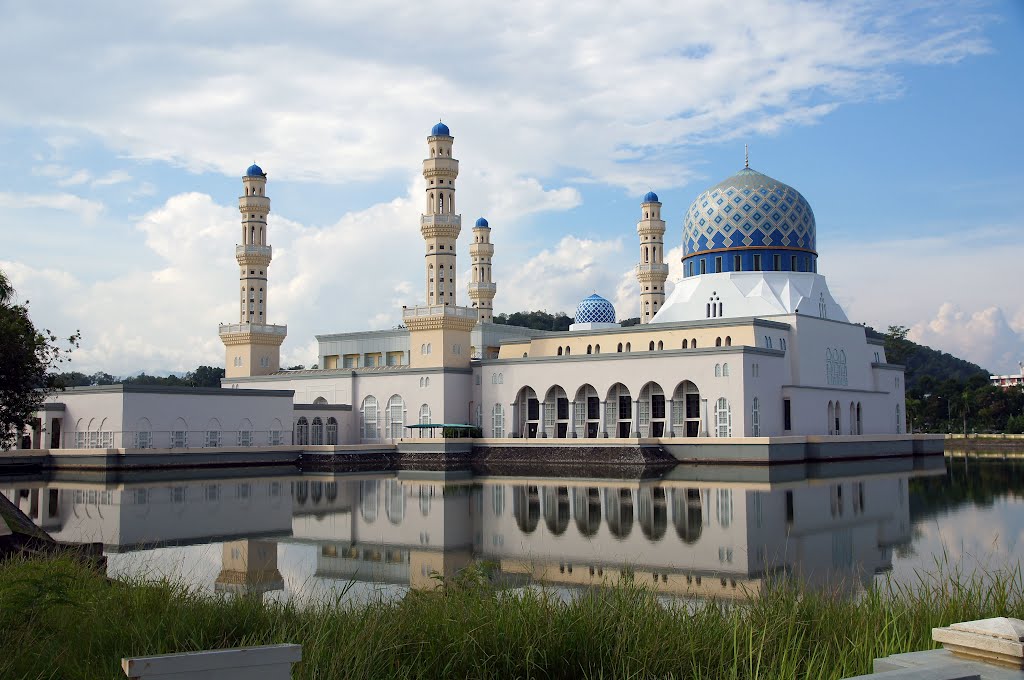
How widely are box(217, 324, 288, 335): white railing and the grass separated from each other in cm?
3887

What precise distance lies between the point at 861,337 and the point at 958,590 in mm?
38342

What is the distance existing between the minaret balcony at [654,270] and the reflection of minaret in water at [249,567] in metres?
35.0

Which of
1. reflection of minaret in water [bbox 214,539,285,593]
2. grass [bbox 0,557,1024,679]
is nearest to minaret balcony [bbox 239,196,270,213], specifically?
reflection of minaret in water [bbox 214,539,285,593]

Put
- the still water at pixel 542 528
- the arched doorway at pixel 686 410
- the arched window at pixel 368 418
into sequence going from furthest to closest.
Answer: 1. the arched window at pixel 368 418
2. the arched doorway at pixel 686 410
3. the still water at pixel 542 528

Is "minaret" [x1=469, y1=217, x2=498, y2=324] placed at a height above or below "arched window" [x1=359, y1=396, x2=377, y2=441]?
above

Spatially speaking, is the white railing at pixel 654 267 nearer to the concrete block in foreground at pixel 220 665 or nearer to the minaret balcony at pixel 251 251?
the minaret balcony at pixel 251 251

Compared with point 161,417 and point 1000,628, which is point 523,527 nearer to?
point 1000,628

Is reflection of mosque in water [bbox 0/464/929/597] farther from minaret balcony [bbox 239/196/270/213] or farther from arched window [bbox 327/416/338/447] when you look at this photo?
minaret balcony [bbox 239/196/270/213]

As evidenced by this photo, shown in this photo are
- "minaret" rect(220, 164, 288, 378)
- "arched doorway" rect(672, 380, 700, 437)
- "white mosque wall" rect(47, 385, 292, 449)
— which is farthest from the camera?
"minaret" rect(220, 164, 288, 378)

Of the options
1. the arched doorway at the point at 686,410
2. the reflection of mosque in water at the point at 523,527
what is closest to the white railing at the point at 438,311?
the arched doorway at the point at 686,410

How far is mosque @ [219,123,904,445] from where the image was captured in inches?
1422

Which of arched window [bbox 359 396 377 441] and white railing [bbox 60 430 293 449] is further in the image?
arched window [bbox 359 396 377 441]

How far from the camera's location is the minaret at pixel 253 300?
44312 mm

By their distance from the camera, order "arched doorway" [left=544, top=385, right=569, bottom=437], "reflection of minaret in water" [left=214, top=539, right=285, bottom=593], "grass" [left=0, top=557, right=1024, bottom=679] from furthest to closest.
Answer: "arched doorway" [left=544, top=385, right=569, bottom=437]
"reflection of minaret in water" [left=214, top=539, right=285, bottom=593]
"grass" [left=0, top=557, right=1024, bottom=679]
